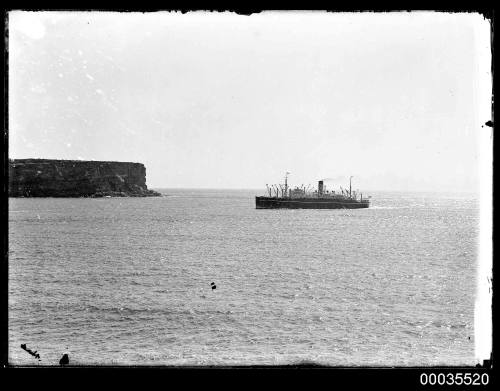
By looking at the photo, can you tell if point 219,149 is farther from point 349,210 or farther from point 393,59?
point 393,59

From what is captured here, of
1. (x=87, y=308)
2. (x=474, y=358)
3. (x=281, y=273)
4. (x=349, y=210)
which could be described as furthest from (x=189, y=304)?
(x=349, y=210)

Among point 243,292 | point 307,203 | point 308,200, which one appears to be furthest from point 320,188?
point 243,292

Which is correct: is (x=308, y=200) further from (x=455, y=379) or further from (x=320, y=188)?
(x=455, y=379)

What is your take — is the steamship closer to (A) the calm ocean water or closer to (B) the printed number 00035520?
(A) the calm ocean water

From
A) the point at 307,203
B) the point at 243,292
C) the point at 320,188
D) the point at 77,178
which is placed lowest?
the point at 243,292

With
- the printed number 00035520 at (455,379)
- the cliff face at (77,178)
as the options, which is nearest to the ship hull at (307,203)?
the cliff face at (77,178)

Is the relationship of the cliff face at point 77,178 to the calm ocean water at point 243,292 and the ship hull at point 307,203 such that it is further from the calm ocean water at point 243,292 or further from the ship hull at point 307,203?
the ship hull at point 307,203

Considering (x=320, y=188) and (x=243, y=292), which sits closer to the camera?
(x=243, y=292)
